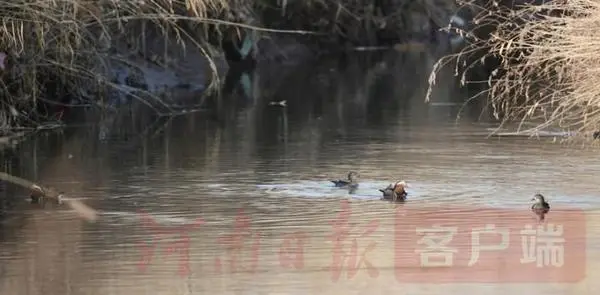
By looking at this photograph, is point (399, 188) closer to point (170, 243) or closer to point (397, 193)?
point (397, 193)

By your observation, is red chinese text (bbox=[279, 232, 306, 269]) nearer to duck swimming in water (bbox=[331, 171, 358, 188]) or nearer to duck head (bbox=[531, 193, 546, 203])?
duck head (bbox=[531, 193, 546, 203])

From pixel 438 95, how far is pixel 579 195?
1004 cm

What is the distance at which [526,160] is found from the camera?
11875 millimetres

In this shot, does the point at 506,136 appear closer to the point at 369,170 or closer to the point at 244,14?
the point at 369,170

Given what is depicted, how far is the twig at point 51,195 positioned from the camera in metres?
9.54

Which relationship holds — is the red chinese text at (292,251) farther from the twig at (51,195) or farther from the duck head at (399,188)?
the twig at (51,195)

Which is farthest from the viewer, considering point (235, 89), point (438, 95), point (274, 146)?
point (235, 89)

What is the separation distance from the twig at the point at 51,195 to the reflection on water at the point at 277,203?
5.5 inches

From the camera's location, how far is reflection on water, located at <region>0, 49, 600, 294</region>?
292 inches

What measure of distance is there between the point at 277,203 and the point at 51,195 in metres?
1.67

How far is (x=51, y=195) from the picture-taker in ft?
33.1

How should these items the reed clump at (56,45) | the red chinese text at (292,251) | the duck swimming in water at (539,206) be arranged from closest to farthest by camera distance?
the red chinese text at (292,251) → the duck swimming in water at (539,206) → the reed clump at (56,45)

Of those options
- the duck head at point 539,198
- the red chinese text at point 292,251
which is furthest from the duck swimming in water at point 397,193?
the red chinese text at point 292,251

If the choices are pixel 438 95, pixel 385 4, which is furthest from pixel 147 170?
pixel 385 4
